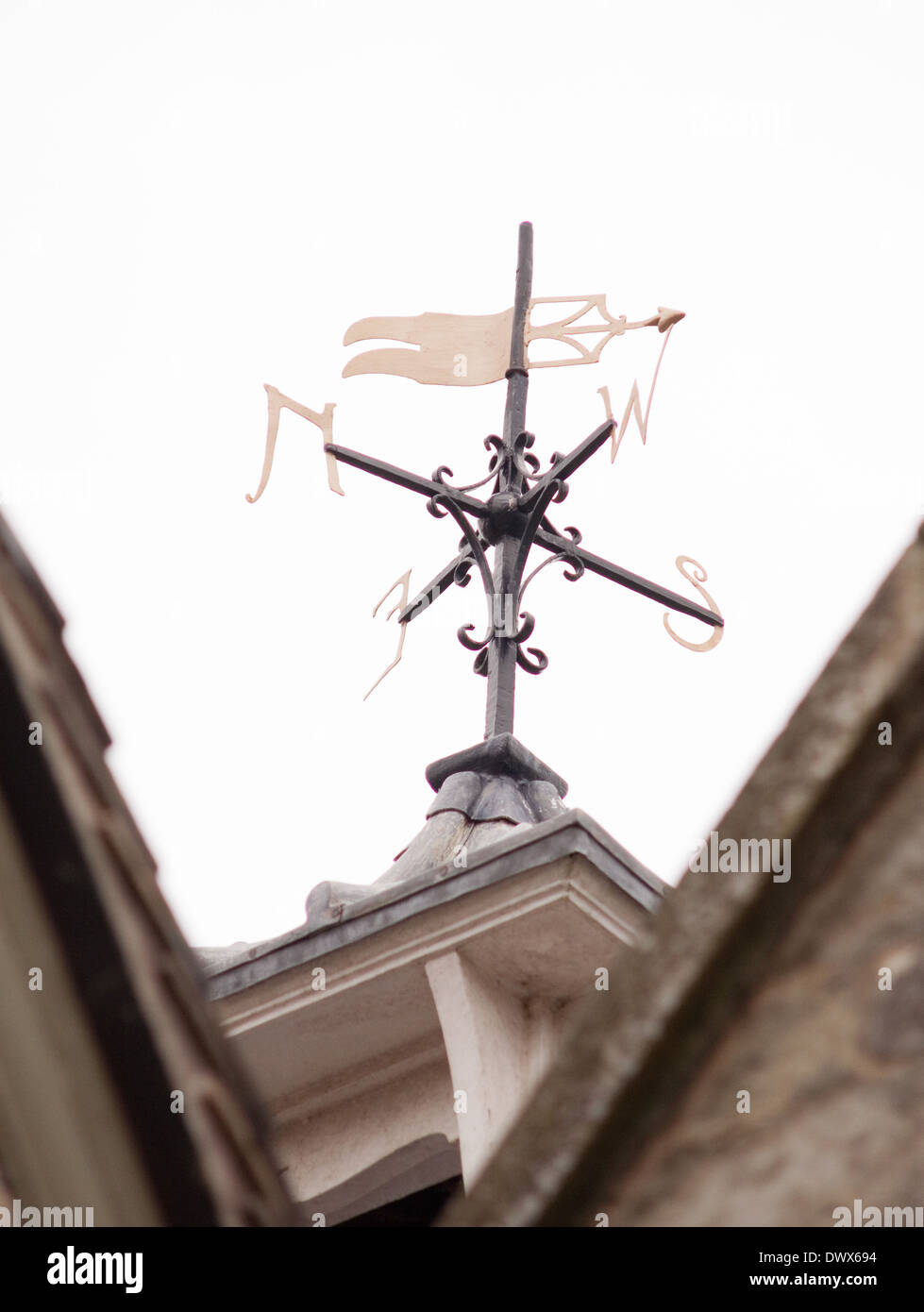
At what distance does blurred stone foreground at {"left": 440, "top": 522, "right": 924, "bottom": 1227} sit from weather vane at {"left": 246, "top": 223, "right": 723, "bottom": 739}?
4.59 metres

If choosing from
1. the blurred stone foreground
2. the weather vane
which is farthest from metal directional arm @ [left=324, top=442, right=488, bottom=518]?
the blurred stone foreground

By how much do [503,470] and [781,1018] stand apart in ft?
16.8

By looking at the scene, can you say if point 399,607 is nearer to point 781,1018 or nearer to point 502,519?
point 502,519

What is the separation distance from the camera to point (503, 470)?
655 centimetres

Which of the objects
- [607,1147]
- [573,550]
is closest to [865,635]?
[607,1147]

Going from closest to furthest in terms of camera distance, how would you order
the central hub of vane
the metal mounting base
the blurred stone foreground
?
the blurred stone foreground, the metal mounting base, the central hub of vane

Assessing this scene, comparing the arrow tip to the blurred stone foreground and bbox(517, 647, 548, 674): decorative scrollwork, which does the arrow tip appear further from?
the blurred stone foreground

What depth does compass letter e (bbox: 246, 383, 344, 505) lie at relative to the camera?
21.8 ft

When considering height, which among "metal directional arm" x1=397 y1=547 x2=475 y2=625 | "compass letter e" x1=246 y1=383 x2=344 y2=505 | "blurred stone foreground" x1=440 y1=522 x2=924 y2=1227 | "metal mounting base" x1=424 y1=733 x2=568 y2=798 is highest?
"compass letter e" x1=246 y1=383 x2=344 y2=505

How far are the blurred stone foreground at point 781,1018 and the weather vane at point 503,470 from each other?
15.0 ft

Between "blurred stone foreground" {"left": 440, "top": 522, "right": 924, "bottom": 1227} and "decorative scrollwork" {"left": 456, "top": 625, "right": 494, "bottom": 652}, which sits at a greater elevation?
"decorative scrollwork" {"left": 456, "top": 625, "right": 494, "bottom": 652}

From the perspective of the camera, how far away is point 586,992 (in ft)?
15.6
